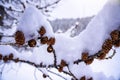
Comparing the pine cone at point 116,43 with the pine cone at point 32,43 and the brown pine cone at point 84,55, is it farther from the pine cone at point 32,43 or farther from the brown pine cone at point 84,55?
the pine cone at point 32,43

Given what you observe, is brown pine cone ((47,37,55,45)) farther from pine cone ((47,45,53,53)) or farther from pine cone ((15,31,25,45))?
pine cone ((15,31,25,45))

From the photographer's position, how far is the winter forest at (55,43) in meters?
1.32

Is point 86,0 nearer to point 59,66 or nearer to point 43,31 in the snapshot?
point 43,31

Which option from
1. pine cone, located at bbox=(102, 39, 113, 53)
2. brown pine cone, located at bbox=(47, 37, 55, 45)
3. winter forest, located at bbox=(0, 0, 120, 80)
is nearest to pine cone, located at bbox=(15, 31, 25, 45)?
winter forest, located at bbox=(0, 0, 120, 80)

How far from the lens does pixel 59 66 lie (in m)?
1.46

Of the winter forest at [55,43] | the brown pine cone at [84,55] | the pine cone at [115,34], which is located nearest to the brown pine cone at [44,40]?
the winter forest at [55,43]

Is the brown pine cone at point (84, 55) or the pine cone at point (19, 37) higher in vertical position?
the pine cone at point (19, 37)

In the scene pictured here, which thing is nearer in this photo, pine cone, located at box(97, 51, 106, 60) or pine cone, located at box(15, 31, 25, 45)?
pine cone, located at box(15, 31, 25, 45)

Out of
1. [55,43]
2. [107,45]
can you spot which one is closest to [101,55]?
[107,45]

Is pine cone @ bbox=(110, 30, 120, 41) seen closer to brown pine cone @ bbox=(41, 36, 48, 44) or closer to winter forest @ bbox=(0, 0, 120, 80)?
winter forest @ bbox=(0, 0, 120, 80)

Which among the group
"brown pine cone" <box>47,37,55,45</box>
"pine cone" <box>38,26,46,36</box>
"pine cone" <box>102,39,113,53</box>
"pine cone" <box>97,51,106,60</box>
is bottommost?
"pine cone" <box>97,51,106,60</box>

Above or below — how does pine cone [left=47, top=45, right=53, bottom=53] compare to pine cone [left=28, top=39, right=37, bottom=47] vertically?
below

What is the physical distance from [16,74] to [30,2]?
415 millimetres

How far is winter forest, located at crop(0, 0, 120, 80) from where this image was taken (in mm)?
1323
